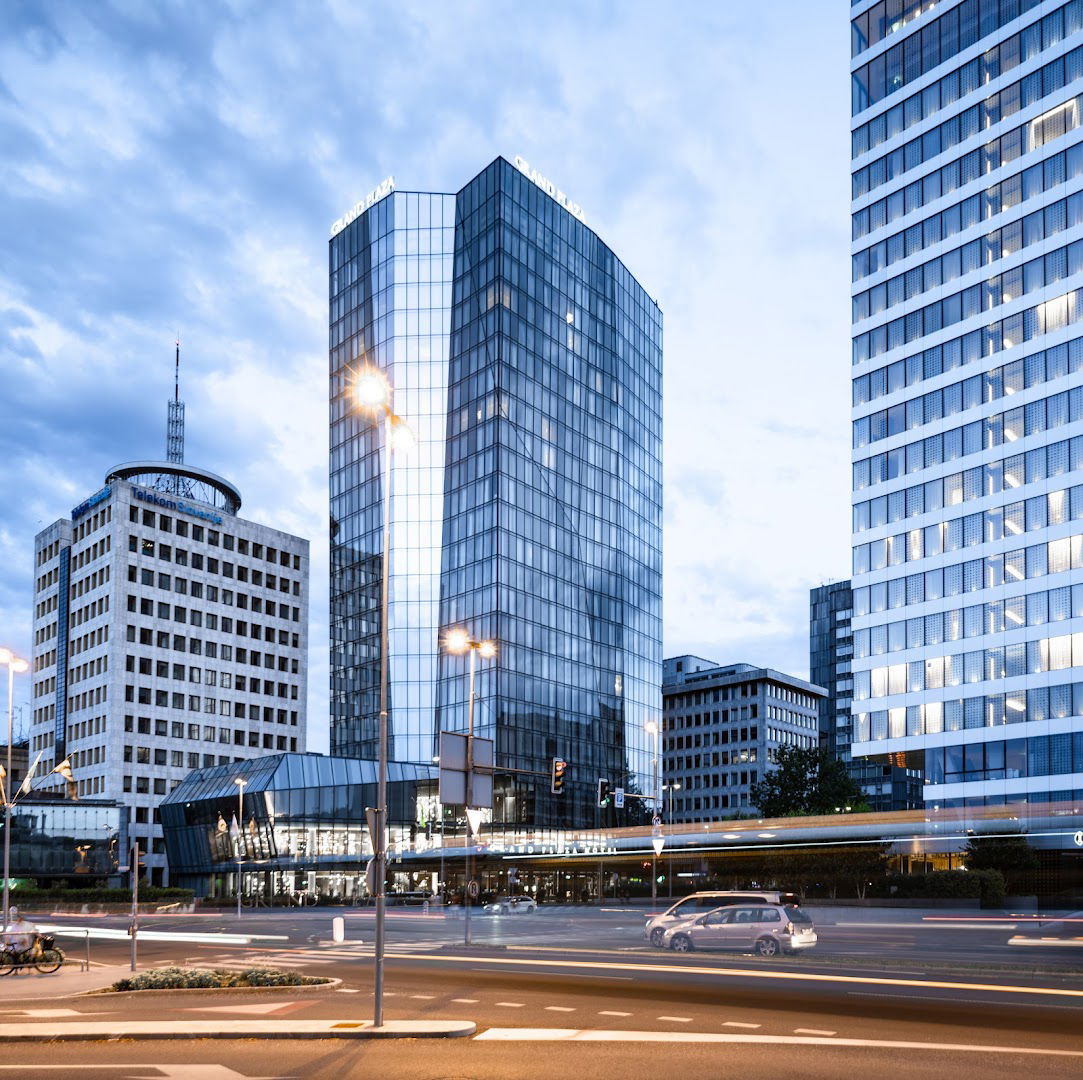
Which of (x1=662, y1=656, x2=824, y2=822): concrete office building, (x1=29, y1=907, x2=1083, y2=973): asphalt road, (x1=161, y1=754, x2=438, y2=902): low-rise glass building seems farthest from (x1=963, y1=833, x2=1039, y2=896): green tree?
(x1=662, y1=656, x2=824, y2=822): concrete office building

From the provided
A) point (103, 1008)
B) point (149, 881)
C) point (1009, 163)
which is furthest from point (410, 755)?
point (103, 1008)

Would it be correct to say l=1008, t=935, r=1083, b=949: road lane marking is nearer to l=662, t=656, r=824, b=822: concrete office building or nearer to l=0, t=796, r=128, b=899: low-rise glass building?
l=0, t=796, r=128, b=899: low-rise glass building

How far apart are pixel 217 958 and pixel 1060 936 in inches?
1039

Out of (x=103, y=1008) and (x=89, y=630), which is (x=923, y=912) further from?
(x=89, y=630)

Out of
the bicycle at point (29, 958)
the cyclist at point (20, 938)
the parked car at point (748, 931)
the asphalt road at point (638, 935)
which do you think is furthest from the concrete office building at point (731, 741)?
the bicycle at point (29, 958)

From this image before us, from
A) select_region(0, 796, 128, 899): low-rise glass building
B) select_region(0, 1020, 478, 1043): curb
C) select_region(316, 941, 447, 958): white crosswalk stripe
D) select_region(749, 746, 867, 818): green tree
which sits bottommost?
select_region(0, 796, 128, 899): low-rise glass building

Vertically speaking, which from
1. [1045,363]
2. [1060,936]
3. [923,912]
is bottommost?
[923,912]

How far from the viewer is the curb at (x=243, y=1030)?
1884 cm

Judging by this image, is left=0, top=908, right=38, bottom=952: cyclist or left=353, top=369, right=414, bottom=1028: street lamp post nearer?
left=353, top=369, right=414, bottom=1028: street lamp post

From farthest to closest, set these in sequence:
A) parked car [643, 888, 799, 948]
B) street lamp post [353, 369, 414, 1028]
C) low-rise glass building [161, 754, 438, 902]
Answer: low-rise glass building [161, 754, 438, 902] < parked car [643, 888, 799, 948] < street lamp post [353, 369, 414, 1028]

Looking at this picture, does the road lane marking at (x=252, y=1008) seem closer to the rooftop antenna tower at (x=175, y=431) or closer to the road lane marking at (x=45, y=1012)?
the road lane marking at (x=45, y=1012)

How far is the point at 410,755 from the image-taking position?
120188mm

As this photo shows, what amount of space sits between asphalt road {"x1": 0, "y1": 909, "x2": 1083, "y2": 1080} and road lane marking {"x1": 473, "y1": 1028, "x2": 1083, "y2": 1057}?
43mm

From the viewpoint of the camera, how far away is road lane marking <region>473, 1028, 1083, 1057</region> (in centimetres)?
1664
